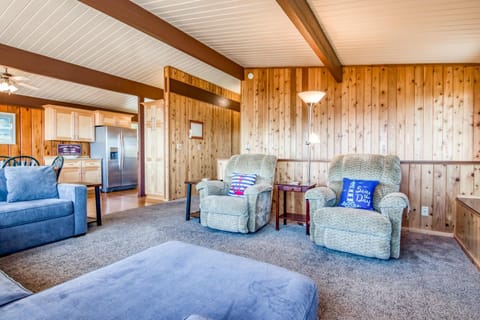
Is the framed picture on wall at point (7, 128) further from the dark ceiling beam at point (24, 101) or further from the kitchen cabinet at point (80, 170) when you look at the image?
the kitchen cabinet at point (80, 170)

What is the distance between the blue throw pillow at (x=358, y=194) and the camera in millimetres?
2795

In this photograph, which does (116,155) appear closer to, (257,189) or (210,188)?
(210,188)

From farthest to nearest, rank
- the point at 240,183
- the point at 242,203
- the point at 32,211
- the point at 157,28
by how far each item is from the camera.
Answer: the point at 240,183 < the point at 157,28 < the point at 242,203 < the point at 32,211

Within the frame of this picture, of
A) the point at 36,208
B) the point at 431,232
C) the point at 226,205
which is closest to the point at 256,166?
the point at 226,205

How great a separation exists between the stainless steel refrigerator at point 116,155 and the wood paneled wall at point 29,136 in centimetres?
100

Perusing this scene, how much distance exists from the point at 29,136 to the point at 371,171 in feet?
23.7

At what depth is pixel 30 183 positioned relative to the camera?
3020mm

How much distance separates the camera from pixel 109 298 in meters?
1.02

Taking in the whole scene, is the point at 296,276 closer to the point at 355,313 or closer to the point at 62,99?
the point at 355,313

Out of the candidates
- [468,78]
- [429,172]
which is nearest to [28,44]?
[429,172]

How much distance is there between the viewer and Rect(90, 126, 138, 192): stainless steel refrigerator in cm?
695

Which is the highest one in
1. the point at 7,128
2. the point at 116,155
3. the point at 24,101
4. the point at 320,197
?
the point at 24,101

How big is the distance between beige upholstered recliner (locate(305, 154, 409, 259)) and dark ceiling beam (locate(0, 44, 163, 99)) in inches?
184

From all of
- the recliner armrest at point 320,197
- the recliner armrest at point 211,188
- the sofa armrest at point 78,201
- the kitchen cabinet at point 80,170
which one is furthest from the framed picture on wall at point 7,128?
the recliner armrest at point 320,197
